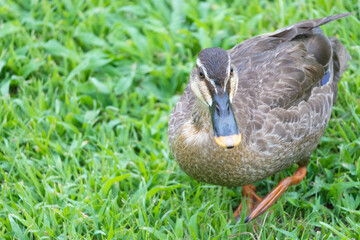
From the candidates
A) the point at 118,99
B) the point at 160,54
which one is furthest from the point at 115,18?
the point at 118,99

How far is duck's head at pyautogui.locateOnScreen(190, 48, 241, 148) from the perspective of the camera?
10.9 feet

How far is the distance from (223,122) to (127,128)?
1.62 meters

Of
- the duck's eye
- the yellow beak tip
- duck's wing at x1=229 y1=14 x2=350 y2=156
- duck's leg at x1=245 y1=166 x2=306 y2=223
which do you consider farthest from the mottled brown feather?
the yellow beak tip

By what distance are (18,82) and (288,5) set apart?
113 inches

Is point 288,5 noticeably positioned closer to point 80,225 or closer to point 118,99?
point 118,99

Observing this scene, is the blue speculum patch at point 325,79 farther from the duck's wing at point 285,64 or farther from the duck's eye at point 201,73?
the duck's eye at point 201,73

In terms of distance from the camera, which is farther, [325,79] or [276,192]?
[325,79]

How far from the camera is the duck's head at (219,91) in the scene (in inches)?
131

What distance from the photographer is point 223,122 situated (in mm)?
3352

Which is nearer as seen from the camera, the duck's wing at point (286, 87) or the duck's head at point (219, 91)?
the duck's head at point (219, 91)

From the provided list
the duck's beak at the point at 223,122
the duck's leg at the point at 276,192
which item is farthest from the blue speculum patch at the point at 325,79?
the duck's beak at the point at 223,122

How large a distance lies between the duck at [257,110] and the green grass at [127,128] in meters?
0.30

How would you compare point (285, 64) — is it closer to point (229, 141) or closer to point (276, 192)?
point (276, 192)

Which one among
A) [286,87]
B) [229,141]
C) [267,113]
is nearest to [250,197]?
[267,113]
